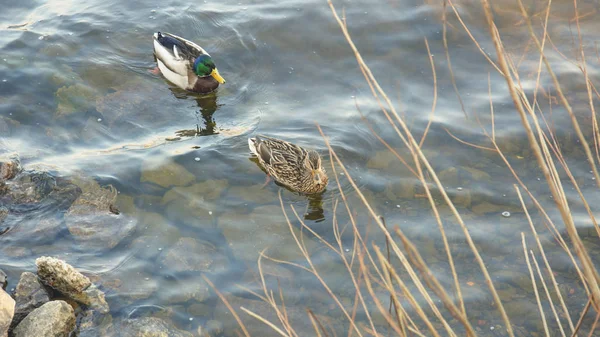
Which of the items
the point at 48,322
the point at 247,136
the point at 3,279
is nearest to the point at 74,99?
the point at 247,136

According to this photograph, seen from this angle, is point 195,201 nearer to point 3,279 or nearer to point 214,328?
point 214,328

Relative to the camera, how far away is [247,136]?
7781 millimetres

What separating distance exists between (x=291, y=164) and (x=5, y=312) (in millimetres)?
3222

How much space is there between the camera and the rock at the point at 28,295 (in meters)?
5.12

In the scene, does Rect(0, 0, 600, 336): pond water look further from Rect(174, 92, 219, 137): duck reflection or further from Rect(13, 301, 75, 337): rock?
Rect(13, 301, 75, 337): rock

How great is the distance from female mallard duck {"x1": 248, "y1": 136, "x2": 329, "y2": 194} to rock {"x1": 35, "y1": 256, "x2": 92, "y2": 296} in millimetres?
2383

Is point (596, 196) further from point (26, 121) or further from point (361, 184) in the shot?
point (26, 121)

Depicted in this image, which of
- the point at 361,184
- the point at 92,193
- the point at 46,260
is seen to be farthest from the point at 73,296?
the point at 361,184

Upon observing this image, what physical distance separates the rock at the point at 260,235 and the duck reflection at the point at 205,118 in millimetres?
1781

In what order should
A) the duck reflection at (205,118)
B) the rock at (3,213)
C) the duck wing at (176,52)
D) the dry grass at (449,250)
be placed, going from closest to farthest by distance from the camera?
the dry grass at (449,250), the rock at (3,213), the duck reflection at (205,118), the duck wing at (176,52)

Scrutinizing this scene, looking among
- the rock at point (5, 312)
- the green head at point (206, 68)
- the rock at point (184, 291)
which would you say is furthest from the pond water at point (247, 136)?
the rock at point (5, 312)

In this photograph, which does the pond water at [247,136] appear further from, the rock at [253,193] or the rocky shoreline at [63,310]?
the rocky shoreline at [63,310]

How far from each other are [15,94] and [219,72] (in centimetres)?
268

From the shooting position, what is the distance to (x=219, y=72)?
9.47m
